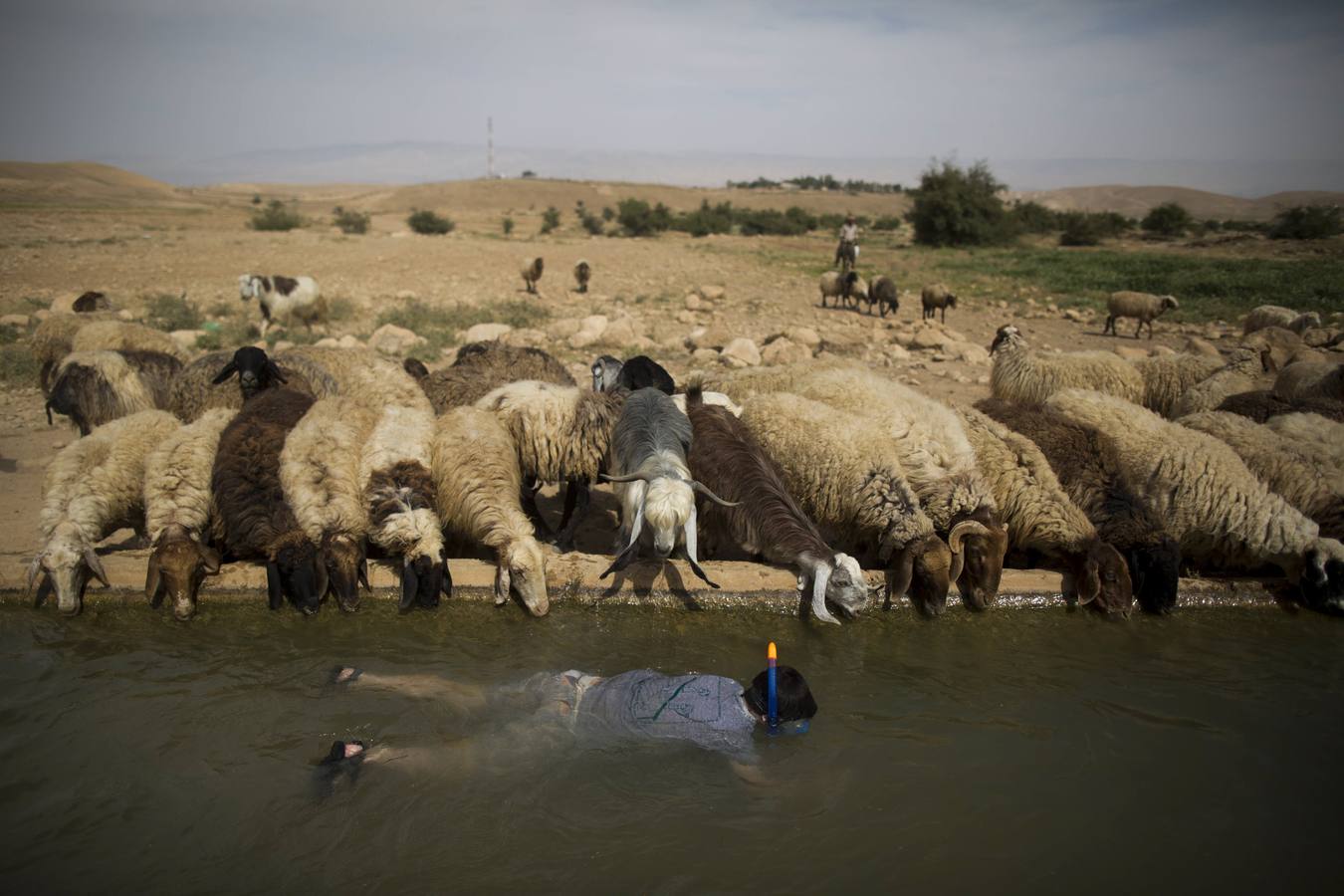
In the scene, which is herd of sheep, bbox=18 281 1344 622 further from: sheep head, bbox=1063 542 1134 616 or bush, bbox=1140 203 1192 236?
bush, bbox=1140 203 1192 236

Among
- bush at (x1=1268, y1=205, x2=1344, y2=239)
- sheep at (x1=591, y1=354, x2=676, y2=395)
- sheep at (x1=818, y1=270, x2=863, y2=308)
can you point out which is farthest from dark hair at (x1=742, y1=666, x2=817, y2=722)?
bush at (x1=1268, y1=205, x2=1344, y2=239)

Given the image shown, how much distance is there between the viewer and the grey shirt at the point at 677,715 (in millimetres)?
4453

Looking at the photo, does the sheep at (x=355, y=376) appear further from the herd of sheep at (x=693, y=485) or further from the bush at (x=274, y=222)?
the bush at (x=274, y=222)

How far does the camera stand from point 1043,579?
6.38 m

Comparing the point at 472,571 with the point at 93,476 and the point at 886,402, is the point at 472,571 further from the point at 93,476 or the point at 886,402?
the point at 886,402

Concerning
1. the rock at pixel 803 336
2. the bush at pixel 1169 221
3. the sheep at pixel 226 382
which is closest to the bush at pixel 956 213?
the bush at pixel 1169 221

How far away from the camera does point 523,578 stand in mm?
5730

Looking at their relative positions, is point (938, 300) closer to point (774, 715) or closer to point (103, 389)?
Answer: point (774, 715)

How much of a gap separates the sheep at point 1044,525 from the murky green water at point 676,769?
0.44m

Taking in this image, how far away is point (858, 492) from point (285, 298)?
1328 cm

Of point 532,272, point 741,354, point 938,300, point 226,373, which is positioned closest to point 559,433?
point 226,373

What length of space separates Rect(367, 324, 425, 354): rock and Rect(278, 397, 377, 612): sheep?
6903 mm

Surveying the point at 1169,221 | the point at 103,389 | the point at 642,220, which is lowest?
the point at 103,389

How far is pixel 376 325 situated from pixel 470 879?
1399 cm
